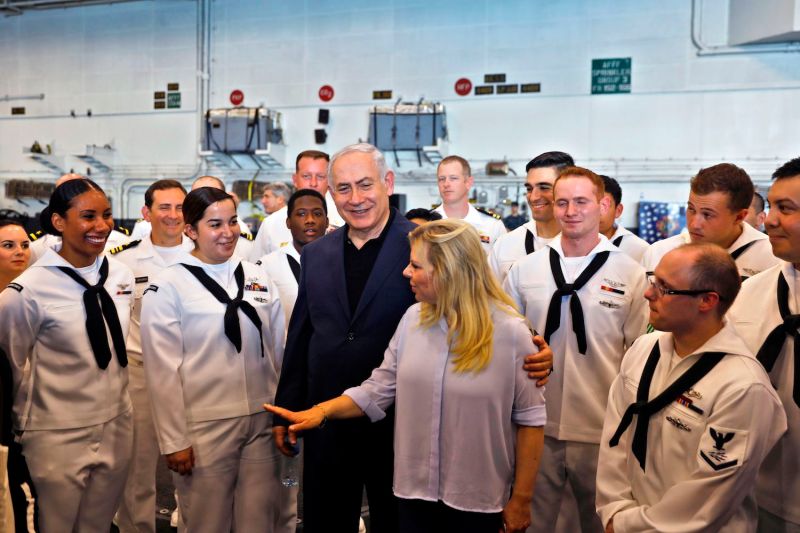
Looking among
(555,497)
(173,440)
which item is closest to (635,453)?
(555,497)

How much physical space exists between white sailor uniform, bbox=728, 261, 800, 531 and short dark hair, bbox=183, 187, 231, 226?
2282mm

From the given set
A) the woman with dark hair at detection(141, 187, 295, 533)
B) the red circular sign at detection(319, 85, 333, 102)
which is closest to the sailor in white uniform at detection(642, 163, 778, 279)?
the woman with dark hair at detection(141, 187, 295, 533)

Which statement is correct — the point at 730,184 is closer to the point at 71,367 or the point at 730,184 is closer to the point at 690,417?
the point at 690,417

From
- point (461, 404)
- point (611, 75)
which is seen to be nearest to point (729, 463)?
point (461, 404)

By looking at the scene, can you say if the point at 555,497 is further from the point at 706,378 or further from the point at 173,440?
the point at 173,440

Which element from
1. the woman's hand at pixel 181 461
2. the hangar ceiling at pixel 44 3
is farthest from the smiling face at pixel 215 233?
the hangar ceiling at pixel 44 3

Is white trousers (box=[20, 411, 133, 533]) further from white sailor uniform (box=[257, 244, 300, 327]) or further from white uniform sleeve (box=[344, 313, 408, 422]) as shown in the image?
white uniform sleeve (box=[344, 313, 408, 422])

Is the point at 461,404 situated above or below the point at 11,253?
below

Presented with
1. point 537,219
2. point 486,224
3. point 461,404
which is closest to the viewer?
point 461,404

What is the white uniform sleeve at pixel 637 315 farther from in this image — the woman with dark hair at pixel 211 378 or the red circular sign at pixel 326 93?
the red circular sign at pixel 326 93

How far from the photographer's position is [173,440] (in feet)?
9.11

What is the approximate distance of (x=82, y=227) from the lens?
2.96 meters

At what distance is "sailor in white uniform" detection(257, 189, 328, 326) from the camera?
405 centimetres

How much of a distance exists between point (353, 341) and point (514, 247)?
5.52 feet
